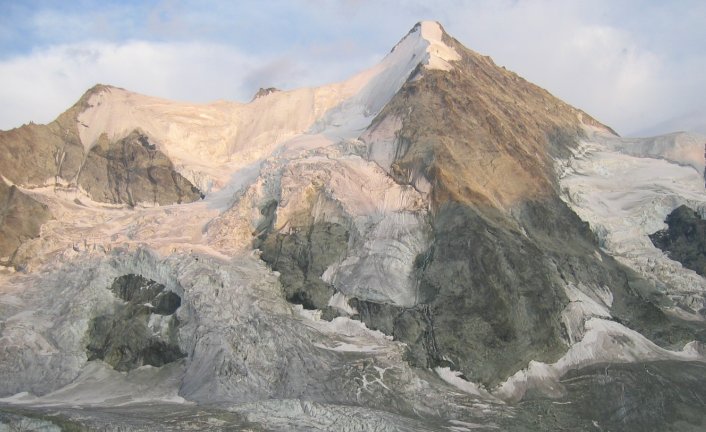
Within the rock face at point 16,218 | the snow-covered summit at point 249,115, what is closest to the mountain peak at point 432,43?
the snow-covered summit at point 249,115

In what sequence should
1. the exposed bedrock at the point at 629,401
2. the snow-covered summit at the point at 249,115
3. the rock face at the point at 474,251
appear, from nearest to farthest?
the exposed bedrock at the point at 629,401, the rock face at the point at 474,251, the snow-covered summit at the point at 249,115

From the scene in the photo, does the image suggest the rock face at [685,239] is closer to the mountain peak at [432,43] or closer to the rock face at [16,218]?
the mountain peak at [432,43]

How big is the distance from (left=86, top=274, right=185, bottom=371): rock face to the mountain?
6.6 inches

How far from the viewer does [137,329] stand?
6253 centimetres

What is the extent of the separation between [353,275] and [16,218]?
33.8 m

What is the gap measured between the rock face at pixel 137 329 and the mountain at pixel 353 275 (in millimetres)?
167

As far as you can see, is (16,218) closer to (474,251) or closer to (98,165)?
(98,165)

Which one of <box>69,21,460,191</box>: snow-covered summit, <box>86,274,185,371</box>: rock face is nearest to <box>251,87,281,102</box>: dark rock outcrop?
<box>69,21,460,191</box>: snow-covered summit

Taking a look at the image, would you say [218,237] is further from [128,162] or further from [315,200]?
[128,162]

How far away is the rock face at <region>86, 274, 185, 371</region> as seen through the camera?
61000mm

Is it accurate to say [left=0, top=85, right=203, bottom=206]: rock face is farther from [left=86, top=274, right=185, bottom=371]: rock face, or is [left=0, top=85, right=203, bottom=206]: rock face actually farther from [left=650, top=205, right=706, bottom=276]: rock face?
[left=650, top=205, right=706, bottom=276]: rock face

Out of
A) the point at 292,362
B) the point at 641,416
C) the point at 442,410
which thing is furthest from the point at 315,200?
the point at 641,416

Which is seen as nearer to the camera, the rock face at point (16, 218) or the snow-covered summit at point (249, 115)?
the rock face at point (16, 218)

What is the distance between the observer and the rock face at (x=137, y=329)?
6100 centimetres
